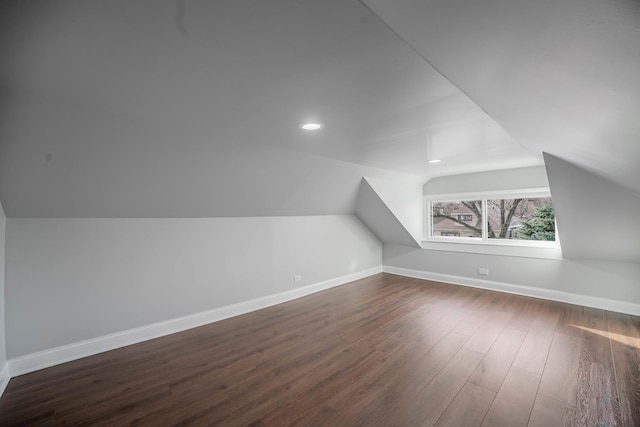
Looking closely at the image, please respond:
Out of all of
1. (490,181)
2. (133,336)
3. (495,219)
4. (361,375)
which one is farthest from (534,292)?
(133,336)

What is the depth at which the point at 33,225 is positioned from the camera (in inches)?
93.7

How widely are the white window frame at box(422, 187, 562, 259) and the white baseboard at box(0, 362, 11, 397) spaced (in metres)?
5.52

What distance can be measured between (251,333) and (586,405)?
2860 millimetres

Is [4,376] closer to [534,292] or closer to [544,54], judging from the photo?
[544,54]

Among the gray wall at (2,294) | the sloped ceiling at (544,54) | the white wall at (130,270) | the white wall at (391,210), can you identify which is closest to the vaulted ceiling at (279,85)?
the sloped ceiling at (544,54)

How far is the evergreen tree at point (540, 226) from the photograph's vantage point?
13.8 feet

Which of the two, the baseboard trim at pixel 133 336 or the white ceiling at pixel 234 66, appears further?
the baseboard trim at pixel 133 336

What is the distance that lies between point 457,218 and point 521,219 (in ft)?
3.25

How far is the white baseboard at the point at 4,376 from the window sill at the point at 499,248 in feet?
18.1

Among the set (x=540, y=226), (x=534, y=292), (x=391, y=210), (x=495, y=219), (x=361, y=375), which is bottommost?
(x=361, y=375)

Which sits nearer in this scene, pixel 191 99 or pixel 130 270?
pixel 191 99

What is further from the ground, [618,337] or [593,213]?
[593,213]

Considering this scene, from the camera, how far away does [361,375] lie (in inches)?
89.2

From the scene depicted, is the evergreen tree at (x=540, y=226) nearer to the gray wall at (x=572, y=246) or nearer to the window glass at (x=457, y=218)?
the gray wall at (x=572, y=246)
